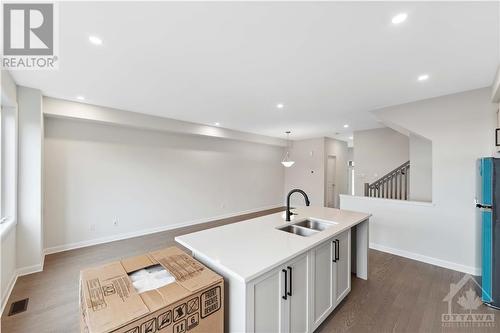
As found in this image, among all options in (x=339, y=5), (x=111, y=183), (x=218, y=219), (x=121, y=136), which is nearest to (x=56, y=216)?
(x=111, y=183)

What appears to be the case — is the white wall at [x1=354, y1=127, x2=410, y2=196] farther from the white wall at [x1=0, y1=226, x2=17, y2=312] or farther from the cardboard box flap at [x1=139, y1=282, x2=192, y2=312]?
the white wall at [x1=0, y1=226, x2=17, y2=312]

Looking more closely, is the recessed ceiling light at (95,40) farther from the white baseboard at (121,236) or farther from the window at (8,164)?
the white baseboard at (121,236)

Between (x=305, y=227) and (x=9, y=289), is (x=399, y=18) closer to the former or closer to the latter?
(x=305, y=227)

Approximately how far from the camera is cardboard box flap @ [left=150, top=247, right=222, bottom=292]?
1264 mm

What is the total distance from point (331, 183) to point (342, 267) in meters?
5.67

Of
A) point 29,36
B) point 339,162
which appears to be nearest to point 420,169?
point 339,162

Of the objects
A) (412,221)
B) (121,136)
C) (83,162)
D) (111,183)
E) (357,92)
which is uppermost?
(357,92)

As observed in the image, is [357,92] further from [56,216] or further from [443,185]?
[56,216]

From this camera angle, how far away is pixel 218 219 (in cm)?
606

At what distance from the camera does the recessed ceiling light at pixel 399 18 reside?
1549 millimetres

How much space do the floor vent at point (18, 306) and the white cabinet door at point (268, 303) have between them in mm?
2678

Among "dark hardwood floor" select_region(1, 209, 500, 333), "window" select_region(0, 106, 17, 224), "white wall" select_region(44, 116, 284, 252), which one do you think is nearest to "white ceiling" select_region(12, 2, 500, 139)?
"window" select_region(0, 106, 17, 224)

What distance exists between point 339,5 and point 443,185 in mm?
3276

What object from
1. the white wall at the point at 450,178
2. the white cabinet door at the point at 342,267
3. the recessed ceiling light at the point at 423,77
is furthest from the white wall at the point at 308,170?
the white cabinet door at the point at 342,267
